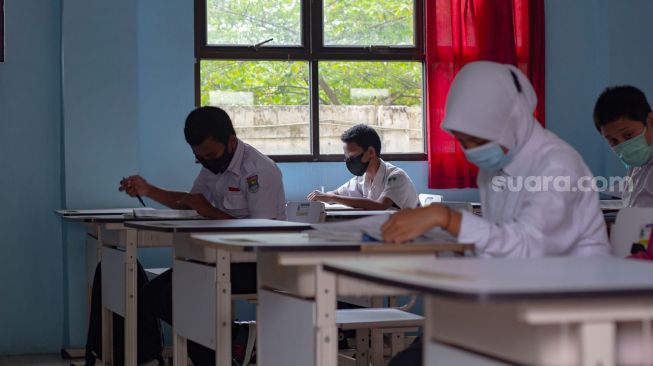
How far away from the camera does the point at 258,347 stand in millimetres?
2666

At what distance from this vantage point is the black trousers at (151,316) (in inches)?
143

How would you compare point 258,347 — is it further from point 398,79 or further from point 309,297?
point 398,79

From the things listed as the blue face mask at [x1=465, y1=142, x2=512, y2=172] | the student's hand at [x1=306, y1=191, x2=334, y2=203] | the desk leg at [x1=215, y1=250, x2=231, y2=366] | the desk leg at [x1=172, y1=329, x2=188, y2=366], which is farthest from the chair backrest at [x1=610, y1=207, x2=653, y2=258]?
the student's hand at [x1=306, y1=191, x2=334, y2=203]

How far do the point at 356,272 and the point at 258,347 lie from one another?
1.13 m

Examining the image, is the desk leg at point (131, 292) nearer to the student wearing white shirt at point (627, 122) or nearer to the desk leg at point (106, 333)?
the desk leg at point (106, 333)

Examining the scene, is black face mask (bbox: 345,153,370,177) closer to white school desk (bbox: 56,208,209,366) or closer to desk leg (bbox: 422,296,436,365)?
white school desk (bbox: 56,208,209,366)

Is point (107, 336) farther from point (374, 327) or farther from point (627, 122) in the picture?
point (627, 122)

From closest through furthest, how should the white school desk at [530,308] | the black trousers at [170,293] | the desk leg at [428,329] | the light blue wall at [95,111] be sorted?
the white school desk at [530,308]
the desk leg at [428,329]
the black trousers at [170,293]
the light blue wall at [95,111]

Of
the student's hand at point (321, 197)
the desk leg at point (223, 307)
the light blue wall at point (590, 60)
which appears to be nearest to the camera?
the desk leg at point (223, 307)

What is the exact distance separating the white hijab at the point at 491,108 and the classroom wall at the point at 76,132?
3.57m

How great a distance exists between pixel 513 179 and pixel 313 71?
381 cm

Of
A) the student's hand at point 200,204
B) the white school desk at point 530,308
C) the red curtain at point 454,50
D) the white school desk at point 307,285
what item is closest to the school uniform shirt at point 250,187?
the student's hand at point 200,204

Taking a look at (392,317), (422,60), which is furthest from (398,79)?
(392,317)

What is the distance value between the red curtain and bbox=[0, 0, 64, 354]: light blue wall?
2279 millimetres
